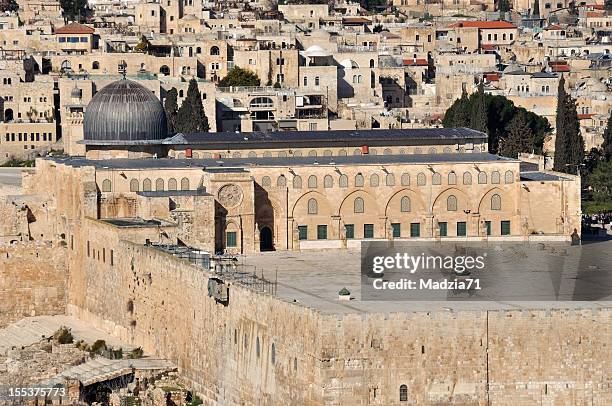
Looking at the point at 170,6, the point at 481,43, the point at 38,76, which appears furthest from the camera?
the point at 481,43

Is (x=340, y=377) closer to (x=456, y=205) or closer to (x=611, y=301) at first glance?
(x=611, y=301)

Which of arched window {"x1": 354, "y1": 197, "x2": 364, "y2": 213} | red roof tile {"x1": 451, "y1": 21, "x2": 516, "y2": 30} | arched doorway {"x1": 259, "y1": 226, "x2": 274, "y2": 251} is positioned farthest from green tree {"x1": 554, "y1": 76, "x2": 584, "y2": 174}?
red roof tile {"x1": 451, "y1": 21, "x2": 516, "y2": 30}

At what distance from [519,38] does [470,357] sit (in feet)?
362

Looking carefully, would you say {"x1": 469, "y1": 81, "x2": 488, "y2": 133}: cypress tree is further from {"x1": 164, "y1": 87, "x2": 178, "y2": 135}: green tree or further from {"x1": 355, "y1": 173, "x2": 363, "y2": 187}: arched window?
{"x1": 355, "y1": 173, "x2": 363, "y2": 187}: arched window

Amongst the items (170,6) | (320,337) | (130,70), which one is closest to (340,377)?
(320,337)

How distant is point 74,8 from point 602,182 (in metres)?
66.1

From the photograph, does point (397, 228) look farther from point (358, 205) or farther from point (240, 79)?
point (240, 79)


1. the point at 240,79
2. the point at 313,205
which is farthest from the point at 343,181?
the point at 240,79

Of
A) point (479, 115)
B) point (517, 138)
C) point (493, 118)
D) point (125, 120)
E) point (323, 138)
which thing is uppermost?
point (125, 120)

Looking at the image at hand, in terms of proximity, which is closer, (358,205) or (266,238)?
(266,238)

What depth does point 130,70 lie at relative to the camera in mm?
128750

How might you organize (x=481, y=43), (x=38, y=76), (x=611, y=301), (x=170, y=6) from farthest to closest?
1. (x=481, y=43)
2. (x=170, y=6)
3. (x=38, y=76)
4. (x=611, y=301)

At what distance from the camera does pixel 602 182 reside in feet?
339

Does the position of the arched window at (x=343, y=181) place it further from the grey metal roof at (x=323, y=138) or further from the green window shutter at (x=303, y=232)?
the grey metal roof at (x=323, y=138)
